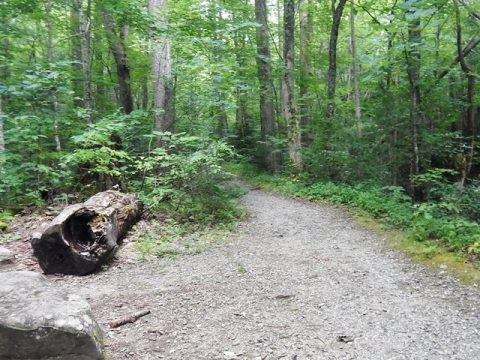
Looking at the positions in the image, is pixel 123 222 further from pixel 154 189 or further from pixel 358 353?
pixel 358 353

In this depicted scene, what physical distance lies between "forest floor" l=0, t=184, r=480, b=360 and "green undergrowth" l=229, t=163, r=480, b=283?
1.10 ft

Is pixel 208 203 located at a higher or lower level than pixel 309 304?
higher

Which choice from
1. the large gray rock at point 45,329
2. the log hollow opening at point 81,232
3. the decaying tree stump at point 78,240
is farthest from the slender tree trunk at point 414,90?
the large gray rock at point 45,329

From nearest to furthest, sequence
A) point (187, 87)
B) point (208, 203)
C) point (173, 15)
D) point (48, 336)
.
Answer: point (48, 336)
point (208, 203)
point (187, 87)
point (173, 15)

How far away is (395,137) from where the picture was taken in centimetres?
950

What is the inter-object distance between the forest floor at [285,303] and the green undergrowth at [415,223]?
0.34m

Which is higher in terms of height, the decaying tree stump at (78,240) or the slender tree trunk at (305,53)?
the slender tree trunk at (305,53)

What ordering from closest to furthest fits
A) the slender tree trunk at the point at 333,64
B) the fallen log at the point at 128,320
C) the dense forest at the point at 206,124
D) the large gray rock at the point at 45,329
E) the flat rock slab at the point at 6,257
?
the large gray rock at the point at 45,329, the fallen log at the point at 128,320, the flat rock slab at the point at 6,257, the dense forest at the point at 206,124, the slender tree trunk at the point at 333,64

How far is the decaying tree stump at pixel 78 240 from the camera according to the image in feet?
16.4

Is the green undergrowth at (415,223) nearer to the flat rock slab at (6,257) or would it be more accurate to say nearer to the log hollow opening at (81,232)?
the log hollow opening at (81,232)

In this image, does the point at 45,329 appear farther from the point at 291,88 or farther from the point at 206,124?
the point at 291,88

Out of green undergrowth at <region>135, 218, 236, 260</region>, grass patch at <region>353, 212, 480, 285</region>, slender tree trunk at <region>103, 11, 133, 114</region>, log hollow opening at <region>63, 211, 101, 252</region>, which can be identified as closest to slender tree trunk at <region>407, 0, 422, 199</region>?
grass patch at <region>353, 212, 480, 285</region>

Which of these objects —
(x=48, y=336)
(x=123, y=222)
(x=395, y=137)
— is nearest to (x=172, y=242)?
(x=123, y=222)

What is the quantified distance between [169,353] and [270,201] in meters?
7.52
